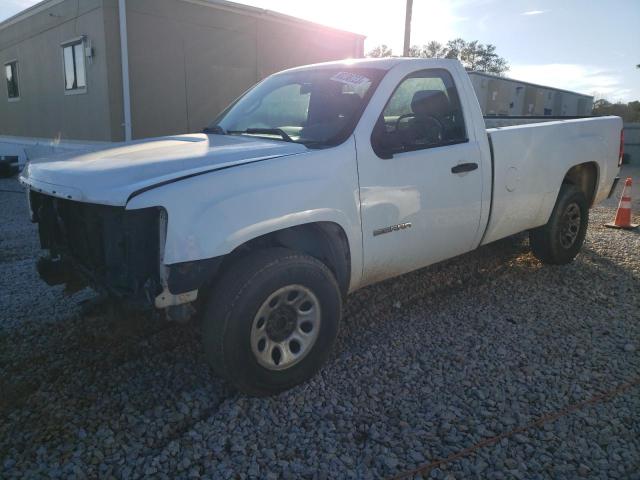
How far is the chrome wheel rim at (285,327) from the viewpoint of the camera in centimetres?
266

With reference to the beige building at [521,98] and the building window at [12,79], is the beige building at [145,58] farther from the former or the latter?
the beige building at [521,98]

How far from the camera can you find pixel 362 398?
9.20 feet

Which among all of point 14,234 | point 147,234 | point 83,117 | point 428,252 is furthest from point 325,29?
point 147,234

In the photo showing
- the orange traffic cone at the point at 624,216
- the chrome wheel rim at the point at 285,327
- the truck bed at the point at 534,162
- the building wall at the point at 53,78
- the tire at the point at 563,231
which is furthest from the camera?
the building wall at the point at 53,78

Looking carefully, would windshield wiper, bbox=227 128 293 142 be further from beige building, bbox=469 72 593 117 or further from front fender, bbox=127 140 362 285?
beige building, bbox=469 72 593 117

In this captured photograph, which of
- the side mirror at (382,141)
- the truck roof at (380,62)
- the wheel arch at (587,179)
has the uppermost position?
the truck roof at (380,62)

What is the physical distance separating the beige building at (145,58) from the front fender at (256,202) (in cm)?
979

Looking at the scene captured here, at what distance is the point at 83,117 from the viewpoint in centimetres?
1213

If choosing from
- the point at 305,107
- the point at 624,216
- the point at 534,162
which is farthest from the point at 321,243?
the point at 624,216

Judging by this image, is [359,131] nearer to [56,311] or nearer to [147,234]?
[147,234]

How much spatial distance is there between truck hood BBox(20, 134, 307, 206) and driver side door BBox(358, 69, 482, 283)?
1.93ft

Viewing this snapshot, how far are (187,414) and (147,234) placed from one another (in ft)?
3.32

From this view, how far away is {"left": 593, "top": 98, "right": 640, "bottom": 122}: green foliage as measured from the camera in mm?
31078

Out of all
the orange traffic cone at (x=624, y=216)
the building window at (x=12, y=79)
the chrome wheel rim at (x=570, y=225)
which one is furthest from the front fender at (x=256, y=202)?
the building window at (x=12, y=79)
